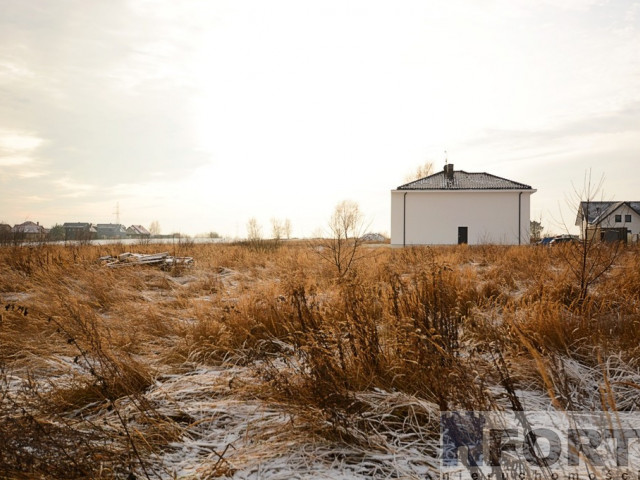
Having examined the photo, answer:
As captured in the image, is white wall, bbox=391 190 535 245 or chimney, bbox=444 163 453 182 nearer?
white wall, bbox=391 190 535 245

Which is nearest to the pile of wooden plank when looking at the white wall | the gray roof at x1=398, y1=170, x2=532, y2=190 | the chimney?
the white wall

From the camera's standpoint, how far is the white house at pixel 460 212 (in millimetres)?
23172

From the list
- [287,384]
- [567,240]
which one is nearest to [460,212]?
[567,240]

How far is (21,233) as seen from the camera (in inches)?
502

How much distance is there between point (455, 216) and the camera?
2370 centimetres

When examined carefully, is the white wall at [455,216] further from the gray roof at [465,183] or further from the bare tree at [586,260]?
the bare tree at [586,260]

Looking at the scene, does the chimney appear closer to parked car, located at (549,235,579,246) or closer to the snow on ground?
parked car, located at (549,235,579,246)

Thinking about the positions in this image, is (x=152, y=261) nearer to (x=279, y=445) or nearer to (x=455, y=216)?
(x=279, y=445)

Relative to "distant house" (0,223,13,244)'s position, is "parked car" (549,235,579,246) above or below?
below

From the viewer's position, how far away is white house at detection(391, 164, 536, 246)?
23172 mm

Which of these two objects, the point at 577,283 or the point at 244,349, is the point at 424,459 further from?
the point at 577,283

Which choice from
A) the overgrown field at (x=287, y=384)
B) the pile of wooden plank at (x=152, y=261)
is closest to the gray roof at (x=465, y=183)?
the pile of wooden plank at (x=152, y=261)

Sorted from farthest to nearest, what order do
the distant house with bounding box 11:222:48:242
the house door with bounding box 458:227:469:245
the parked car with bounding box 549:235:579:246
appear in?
the house door with bounding box 458:227:469:245, the distant house with bounding box 11:222:48:242, the parked car with bounding box 549:235:579:246

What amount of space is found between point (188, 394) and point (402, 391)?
1.53m
